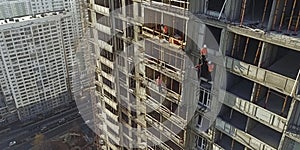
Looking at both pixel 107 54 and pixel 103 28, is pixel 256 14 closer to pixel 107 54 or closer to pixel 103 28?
pixel 103 28

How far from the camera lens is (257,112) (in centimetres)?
1009

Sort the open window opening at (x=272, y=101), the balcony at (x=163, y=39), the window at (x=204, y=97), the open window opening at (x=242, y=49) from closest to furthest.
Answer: the open window opening at (x=272, y=101), the open window opening at (x=242, y=49), the balcony at (x=163, y=39), the window at (x=204, y=97)

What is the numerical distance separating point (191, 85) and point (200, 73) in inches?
35.8

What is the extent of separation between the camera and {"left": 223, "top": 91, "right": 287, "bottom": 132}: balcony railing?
9.52 m

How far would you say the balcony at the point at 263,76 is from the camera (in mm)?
8820

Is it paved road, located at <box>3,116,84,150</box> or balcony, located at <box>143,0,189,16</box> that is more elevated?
balcony, located at <box>143,0,189,16</box>

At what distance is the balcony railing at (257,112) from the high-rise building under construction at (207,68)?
0.13ft

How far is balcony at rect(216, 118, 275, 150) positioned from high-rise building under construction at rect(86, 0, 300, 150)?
48mm

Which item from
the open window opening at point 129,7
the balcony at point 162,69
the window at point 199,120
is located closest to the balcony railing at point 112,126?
the balcony at point 162,69

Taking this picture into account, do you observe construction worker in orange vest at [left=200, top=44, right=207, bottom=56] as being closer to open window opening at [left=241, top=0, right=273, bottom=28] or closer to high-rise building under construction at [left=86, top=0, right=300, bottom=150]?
high-rise building under construction at [left=86, top=0, right=300, bottom=150]

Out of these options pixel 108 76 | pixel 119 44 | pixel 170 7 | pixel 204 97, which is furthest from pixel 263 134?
pixel 108 76

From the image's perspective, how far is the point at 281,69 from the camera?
9734 mm

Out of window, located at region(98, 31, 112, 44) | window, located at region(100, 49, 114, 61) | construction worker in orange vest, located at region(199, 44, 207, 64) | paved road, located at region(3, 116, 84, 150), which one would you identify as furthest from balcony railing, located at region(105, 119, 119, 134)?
paved road, located at region(3, 116, 84, 150)

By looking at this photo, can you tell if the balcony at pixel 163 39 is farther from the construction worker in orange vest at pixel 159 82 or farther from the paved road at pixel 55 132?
the paved road at pixel 55 132
